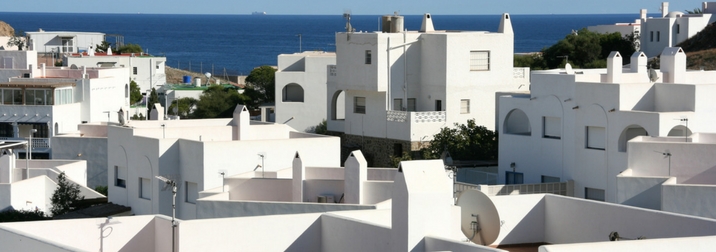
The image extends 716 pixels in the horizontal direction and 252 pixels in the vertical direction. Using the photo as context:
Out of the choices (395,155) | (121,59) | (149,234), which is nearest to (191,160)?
(395,155)

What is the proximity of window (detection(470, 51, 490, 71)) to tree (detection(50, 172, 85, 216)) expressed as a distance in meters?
14.9

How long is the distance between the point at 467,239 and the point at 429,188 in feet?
4.92

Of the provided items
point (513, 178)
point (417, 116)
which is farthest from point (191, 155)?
point (417, 116)

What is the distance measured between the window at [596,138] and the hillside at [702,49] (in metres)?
27.0

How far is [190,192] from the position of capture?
34.0 m

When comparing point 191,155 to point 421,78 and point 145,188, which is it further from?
point 421,78

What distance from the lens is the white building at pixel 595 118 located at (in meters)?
32.8

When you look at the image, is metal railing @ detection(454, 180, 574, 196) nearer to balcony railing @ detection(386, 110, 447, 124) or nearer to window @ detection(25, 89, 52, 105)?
balcony railing @ detection(386, 110, 447, 124)

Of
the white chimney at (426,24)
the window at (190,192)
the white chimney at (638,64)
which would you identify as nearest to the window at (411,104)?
the white chimney at (426,24)

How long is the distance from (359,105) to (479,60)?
15.3ft

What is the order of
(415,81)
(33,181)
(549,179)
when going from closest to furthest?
(549,179) → (33,181) → (415,81)

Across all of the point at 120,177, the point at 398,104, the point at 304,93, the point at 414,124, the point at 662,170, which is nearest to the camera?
the point at 662,170

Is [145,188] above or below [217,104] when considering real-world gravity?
below

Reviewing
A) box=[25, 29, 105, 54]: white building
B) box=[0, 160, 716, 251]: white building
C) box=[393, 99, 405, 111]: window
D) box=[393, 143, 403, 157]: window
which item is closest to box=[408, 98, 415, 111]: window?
box=[393, 99, 405, 111]: window
